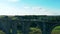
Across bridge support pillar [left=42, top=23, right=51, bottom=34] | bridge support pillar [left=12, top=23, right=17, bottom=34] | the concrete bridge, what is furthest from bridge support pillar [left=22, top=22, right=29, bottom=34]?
bridge support pillar [left=42, top=23, right=51, bottom=34]

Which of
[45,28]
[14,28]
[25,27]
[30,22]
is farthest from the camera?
[14,28]

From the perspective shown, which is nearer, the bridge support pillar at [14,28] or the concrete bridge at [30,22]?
the concrete bridge at [30,22]

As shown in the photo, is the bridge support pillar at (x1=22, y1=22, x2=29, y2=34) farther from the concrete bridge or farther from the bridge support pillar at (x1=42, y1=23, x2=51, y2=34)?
the bridge support pillar at (x1=42, y1=23, x2=51, y2=34)

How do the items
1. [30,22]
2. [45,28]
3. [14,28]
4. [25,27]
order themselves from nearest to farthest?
[45,28], [30,22], [25,27], [14,28]

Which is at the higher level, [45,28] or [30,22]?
[30,22]

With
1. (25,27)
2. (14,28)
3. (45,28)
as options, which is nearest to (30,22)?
(25,27)

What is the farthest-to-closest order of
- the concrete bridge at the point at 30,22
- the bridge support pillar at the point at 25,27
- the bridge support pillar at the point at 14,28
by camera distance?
the bridge support pillar at the point at 14,28
the bridge support pillar at the point at 25,27
the concrete bridge at the point at 30,22

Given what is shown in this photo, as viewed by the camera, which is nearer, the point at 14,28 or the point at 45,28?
the point at 45,28

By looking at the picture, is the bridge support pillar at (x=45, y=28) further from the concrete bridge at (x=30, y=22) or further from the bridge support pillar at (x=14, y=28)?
the bridge support pillar at (x=14, y=28)

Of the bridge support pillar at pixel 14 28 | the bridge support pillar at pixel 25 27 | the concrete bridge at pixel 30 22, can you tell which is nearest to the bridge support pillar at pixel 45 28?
the concrete bridge at pixel 30 22

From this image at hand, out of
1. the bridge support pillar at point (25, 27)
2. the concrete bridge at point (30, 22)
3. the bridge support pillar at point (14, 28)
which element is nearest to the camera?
the concrete bridge at point (30, 22)

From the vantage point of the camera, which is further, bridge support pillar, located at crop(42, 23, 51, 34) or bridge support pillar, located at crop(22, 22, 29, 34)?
bridge support pillar, located at crop(22, 22, 29, 34)

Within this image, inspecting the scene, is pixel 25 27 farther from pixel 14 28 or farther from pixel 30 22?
pixel 14 28
